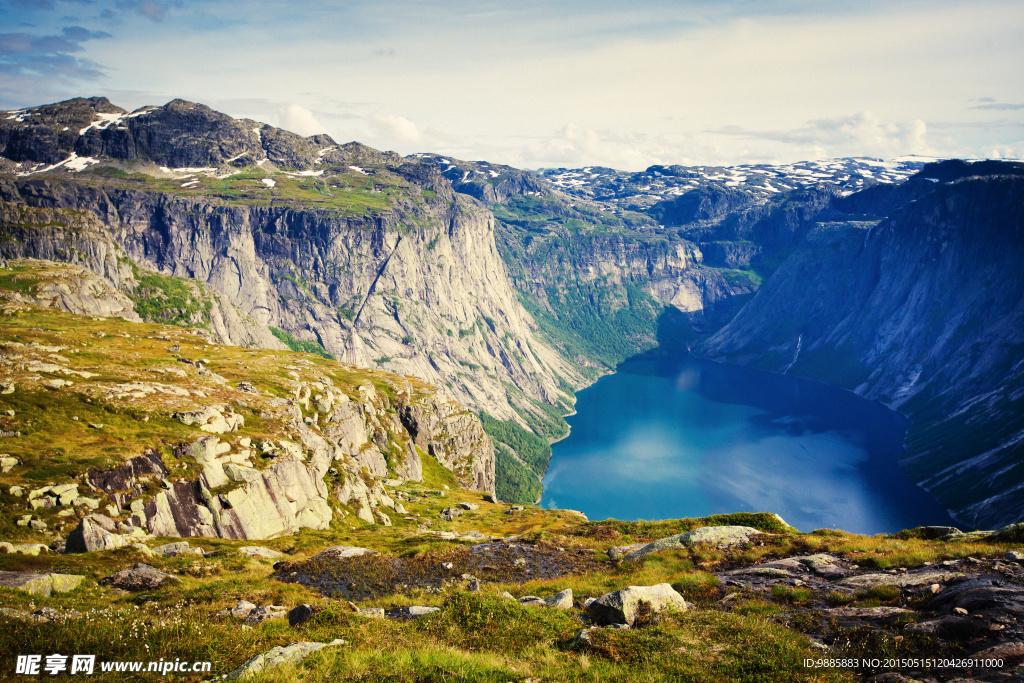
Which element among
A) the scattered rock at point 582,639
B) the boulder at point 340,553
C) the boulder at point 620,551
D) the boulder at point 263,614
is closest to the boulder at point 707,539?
the boulder at point 620,551

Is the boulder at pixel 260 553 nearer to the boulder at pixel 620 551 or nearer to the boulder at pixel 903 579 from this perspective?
the boulder at pixel 620 551

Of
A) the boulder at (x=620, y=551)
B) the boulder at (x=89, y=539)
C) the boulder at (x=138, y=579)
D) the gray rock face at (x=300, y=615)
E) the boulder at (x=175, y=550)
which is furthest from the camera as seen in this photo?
the boulder at (x=620, y=551)

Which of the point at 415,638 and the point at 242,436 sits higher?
the point at 415,638

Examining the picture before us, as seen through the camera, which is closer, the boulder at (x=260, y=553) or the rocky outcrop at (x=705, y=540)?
the rocky outcrop at (x=705, y=540)

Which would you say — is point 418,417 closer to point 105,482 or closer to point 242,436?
point 242,436

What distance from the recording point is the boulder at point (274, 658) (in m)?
13.9

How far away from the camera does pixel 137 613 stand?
18.6 m

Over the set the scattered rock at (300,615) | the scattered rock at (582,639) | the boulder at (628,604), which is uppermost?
the scattered rock at (582,639)

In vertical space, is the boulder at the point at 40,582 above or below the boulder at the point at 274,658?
below

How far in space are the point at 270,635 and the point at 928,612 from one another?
2268cm

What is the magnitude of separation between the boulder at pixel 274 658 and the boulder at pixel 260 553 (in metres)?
25.1

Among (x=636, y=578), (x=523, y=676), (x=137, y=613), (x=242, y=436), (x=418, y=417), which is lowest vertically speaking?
(x=418, y=417)

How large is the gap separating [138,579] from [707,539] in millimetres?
33130

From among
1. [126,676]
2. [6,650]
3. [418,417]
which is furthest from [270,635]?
[418,417]
